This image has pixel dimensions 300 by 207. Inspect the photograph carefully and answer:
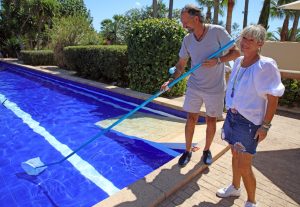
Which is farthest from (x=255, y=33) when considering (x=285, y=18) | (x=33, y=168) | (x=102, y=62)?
(x=285, y=18)

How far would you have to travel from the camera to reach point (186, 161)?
331cm

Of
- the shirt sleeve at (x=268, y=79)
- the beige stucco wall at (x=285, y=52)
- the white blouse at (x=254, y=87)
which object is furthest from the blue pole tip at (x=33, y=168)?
the beige stucco wall at (x=285, y=52)

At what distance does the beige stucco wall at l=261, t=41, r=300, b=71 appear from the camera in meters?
11.0

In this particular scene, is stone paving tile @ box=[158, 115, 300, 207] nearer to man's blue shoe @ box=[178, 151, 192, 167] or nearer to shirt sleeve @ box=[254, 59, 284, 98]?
man's blue shoe @ box=[178, 151, 192, 167]

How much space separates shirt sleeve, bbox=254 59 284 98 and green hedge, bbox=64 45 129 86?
645 cm

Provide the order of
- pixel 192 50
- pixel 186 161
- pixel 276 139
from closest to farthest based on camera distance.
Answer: pixel 192 50
pixel 186 161
pixel 276 139

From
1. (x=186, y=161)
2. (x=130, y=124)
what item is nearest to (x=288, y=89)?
(x=130, y=124)

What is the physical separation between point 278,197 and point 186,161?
A: 3.33 ft

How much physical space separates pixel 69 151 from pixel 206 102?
8.23ft

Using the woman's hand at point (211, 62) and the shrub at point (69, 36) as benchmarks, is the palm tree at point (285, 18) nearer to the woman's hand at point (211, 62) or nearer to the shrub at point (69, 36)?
the shrub at point (69, 36)

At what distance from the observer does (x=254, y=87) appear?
2148 millimetres

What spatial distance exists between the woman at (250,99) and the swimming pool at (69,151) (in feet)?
5.80

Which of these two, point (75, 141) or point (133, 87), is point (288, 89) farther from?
point (75, 141)

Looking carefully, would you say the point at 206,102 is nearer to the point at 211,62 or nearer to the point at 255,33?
the point at 211,62
